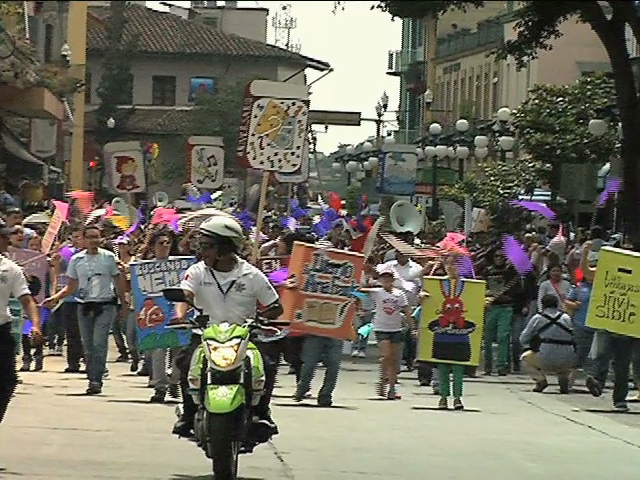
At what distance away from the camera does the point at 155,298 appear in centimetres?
1681

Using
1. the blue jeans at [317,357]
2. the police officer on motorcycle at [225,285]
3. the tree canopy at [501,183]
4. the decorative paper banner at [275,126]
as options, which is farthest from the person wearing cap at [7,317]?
the tree canopy at [501,183]


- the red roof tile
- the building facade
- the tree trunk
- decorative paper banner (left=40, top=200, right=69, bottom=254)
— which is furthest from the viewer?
decorative paper banner (left=40, top=200, right=69, bottom=254)

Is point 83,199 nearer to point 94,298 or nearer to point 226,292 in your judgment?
point 94,298

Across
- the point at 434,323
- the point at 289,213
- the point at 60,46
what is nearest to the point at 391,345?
the point at 434,323

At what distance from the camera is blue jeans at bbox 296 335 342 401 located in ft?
55.8

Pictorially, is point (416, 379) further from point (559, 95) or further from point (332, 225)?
point (559, 95)

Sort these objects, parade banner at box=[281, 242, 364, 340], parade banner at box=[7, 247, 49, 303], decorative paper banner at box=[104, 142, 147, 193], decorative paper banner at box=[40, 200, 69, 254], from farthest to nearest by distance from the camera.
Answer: decorative paper banner at box=[104, 142, 147, 193]
decorative paper banner at box=[40, 200, 69, 254]
parade banner at box=[7, 247, 49, 303]
parade banner at box=[281, 242, 364, 340]

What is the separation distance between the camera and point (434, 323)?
58.1 feet

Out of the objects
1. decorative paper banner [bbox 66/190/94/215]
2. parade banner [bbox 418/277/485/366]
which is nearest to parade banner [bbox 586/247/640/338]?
parade banner [bbox 418/277/485/366]

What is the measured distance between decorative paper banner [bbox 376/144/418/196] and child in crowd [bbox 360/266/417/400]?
1778cm

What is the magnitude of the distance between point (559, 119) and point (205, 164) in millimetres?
12193

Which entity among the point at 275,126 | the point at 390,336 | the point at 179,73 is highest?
the point at 179,73

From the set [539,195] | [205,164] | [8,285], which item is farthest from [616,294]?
[539,195]

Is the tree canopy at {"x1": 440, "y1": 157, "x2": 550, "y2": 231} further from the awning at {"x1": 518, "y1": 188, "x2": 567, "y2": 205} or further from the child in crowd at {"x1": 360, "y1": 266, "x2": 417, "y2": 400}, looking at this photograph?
the child in crowd at {"x1": 360, "y1": 266, "x2": 417, "y2": 400}
